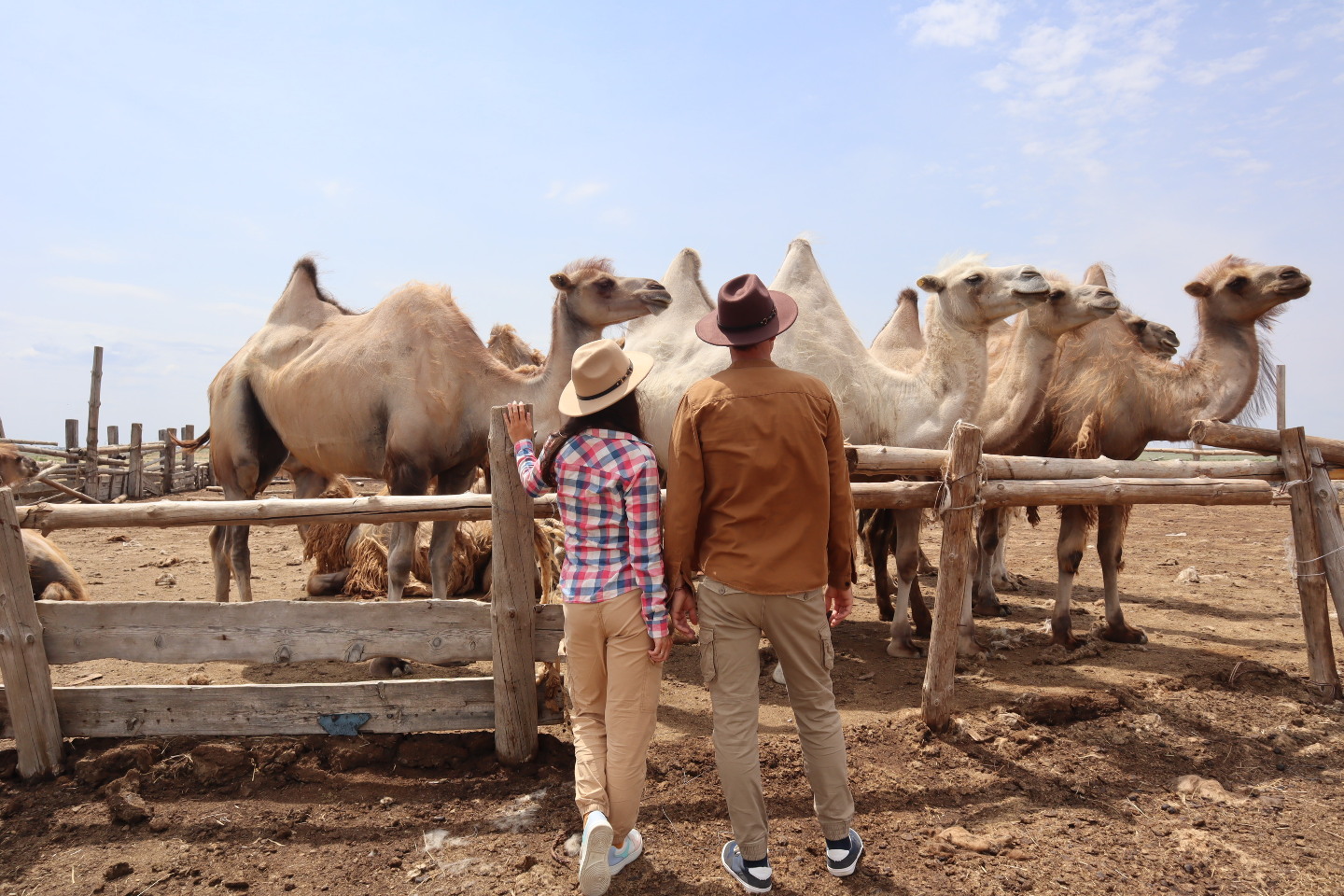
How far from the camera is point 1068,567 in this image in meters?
6.59

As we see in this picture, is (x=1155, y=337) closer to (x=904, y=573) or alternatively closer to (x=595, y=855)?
(x=904, y=573)

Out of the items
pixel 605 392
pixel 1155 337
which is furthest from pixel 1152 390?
pixel 605 392

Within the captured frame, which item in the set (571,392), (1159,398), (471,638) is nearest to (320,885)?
(471,638)

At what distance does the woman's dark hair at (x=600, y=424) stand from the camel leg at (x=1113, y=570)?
511 centimetres

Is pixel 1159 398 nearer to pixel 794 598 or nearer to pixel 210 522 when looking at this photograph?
pixel 794 598

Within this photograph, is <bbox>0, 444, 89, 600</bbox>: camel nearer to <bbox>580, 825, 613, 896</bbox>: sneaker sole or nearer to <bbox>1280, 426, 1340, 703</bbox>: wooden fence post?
<bbox>580, 825, 613, 896</bbox>: sneaker sole

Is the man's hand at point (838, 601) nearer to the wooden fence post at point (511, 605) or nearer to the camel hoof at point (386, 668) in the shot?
the wooden fence post at point (511, 605)

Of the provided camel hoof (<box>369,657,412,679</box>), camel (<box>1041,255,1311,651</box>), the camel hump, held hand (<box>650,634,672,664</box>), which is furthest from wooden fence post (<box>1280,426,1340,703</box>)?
the camel hump

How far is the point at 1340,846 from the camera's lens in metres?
3.38

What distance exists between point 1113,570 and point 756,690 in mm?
5040

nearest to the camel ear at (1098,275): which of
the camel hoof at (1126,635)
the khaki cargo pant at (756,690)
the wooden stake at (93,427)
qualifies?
the camel hoof at (1126,635)

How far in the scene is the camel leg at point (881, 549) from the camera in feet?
23.6

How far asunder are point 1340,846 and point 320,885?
4.21m

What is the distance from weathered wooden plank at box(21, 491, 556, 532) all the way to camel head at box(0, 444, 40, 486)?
7.23 m
